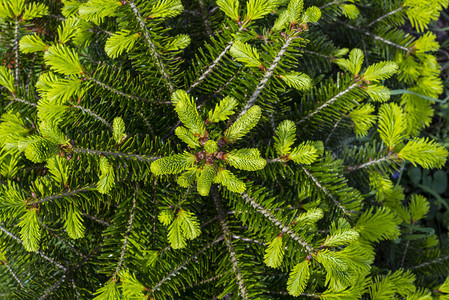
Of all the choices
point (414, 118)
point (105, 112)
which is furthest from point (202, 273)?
point (414, 118)

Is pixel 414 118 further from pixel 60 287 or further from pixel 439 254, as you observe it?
pixel 60 287

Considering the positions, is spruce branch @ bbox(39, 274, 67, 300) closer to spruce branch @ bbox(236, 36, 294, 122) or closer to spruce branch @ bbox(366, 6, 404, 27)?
spruce branch @ bbox(236, 36, 294, 122)

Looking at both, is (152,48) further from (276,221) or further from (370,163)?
(370,163)

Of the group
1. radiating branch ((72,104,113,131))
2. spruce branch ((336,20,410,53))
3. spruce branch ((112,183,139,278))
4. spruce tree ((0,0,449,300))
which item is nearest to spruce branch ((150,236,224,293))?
spruce tree ((0,0,449,300))

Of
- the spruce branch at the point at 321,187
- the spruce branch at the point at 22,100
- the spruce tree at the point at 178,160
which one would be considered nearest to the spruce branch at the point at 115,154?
the spruce tree at the point at 178,160

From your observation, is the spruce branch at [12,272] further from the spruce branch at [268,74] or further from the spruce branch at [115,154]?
the spruce branch at [268,74]
